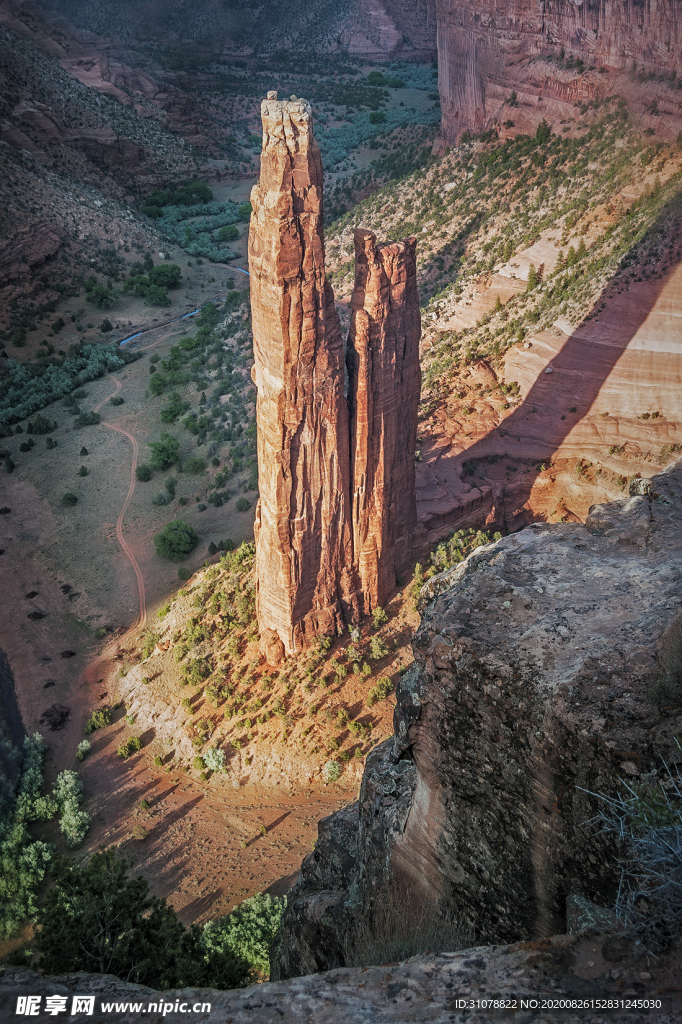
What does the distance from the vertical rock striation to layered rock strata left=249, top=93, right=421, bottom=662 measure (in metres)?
0.04

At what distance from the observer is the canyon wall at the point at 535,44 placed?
4578cm

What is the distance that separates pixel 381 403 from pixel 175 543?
16.0 metres

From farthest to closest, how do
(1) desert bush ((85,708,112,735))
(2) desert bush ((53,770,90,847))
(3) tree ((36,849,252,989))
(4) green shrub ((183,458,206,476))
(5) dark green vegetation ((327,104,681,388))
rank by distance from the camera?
(4) green shrub ((183,458,206,476)) < (5) dark green vegetation ((327,104,681,388)) < (1) desert bush ((85,708,112,735)) < (2) desert bush ((53,770,90,847)) < (3) tree ((36,849,252,989))

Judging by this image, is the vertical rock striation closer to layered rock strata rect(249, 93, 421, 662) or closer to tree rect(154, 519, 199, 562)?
layered rock strata rect(249, 93, 421, 662)

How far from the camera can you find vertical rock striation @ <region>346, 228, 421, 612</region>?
25.6m

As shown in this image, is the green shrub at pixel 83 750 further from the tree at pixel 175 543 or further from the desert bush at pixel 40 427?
the desert bush at pixel 40 427

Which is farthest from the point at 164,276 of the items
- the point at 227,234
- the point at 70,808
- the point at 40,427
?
the point at 70,808

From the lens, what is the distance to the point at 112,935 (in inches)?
649

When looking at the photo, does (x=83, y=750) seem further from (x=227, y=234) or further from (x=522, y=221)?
(x=227, y=234)

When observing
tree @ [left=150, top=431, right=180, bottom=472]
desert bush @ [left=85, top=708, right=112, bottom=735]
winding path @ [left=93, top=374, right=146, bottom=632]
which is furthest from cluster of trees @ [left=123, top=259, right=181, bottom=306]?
desert bush @ [left=85, top=708, right=112, bottom=735]

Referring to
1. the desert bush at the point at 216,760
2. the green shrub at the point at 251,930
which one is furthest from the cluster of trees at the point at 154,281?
the green shrub at the point at 251,930

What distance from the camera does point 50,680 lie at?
33.0m

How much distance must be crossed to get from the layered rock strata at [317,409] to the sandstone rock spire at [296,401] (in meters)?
0.04

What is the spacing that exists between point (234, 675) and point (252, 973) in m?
10.3
